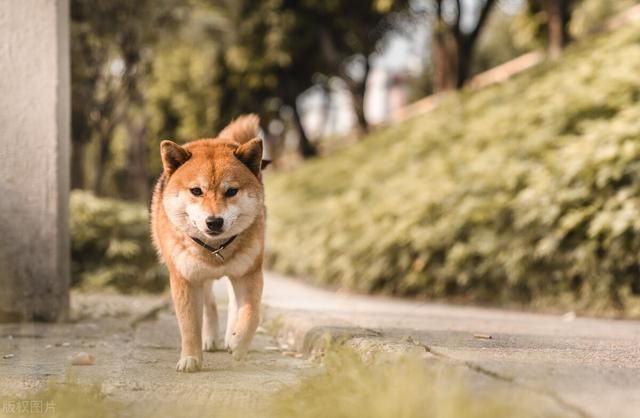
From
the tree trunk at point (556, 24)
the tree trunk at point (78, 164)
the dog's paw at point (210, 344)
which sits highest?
the tree trunk at point (556, 24)

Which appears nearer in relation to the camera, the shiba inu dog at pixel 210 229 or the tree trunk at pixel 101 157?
the shiba inu dog at pixel 210 229

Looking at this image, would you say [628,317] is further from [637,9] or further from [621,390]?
[637,9]

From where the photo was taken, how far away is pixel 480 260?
34.0ft

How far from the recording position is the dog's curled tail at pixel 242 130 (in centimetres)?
613

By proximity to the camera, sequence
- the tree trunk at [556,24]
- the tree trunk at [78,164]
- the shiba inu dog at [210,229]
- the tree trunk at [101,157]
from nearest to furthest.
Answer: the shiba inu dog at [210,229]
the tree trunk at [78,164]
the tree trunk at [101,157]
the tree trunk at [556,24]

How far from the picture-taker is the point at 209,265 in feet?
16.8

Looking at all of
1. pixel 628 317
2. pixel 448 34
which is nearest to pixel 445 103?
pixel 448 34

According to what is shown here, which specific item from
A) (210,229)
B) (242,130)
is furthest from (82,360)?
(242,130)

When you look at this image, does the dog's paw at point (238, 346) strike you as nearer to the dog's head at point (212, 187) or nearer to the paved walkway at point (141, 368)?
the paved walkway at point (141, 368)

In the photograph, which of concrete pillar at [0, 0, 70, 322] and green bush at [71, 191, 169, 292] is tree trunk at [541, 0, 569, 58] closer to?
green bush at [71, 191, 169, 292]

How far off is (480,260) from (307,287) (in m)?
3.23

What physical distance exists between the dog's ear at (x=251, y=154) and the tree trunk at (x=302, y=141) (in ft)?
89.8

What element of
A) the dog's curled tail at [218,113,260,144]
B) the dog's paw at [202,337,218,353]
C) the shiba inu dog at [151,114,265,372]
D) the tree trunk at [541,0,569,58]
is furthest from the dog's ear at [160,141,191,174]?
the tree trunk at [541,0,569,58]

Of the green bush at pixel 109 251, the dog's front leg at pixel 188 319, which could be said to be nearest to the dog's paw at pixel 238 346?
the dog's front leg at pixel 188 319
